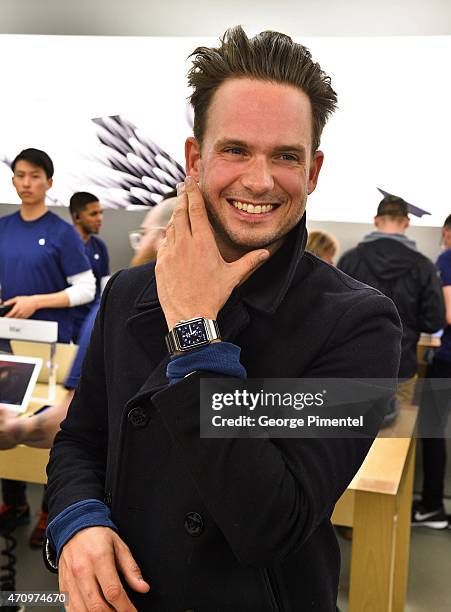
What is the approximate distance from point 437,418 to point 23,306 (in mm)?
1023

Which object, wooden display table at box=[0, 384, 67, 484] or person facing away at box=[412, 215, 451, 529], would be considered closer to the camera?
person facing away at box=[412, 215, 451, 529]

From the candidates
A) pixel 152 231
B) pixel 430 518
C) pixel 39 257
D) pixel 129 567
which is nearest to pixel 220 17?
pixel 152 231

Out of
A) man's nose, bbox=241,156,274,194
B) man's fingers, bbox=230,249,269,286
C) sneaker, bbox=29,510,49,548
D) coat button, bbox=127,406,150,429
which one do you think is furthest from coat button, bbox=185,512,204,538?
sneaker, bbox=29,510,49,548

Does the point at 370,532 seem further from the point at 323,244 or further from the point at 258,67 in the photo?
the point at 258,67

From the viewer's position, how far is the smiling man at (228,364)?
58cm

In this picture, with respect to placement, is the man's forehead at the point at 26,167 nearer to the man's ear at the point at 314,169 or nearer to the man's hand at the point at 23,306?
the man's hand at the point at 23,306

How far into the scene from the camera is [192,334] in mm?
585

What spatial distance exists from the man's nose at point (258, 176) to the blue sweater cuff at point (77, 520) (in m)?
0.38

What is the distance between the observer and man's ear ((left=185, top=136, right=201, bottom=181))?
0.76m

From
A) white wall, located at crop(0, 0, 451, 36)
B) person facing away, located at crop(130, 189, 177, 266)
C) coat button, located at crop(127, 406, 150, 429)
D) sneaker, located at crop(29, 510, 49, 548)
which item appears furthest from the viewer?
sneaker, located at crop(29, 510, 49, 548)

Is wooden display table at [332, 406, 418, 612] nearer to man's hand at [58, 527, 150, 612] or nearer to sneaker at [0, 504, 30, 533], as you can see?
man's hand at [58, 527, 150, 612]

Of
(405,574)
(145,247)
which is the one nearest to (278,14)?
(145,247)

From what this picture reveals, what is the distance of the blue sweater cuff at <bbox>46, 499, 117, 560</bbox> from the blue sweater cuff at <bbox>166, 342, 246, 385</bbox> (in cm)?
21

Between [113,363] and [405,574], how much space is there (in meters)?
1.31
